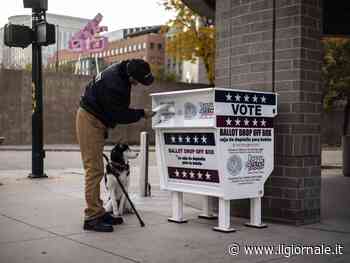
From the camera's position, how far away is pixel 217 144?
6.28 meters

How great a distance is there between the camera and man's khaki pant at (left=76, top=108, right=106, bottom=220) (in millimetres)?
6562

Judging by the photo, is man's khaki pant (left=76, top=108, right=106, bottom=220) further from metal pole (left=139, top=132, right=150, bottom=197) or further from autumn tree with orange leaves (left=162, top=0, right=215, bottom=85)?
autumn tree with orange leaves (left=162, top=0, right=215, bottom=85)

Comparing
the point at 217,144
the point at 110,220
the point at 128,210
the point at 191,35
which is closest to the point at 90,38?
the point at 191,35

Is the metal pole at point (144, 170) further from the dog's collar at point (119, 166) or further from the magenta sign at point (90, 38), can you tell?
the magenta sign at point (90, 38)

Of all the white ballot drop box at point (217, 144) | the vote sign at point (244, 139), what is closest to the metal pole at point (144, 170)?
the white ballot drop box at point (217, 144)

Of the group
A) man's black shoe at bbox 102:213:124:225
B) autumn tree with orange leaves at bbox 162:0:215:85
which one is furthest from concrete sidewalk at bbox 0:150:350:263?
autumn tree with orange leaves at bbox 162:0:215:85

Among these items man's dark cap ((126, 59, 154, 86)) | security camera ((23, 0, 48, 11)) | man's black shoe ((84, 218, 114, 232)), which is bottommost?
man's black shoe ((84, 218, 114, 232))

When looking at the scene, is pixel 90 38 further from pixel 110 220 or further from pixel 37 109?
pixel 110 220

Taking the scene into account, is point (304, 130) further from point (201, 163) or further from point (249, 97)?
point (201, 163)

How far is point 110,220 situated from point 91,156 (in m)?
0.88

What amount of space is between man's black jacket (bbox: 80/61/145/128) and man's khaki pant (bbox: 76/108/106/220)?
0.37ft

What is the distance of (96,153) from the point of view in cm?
659

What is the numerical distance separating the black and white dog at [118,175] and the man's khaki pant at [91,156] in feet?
1.97

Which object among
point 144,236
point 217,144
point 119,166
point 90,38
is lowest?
point 144,236
